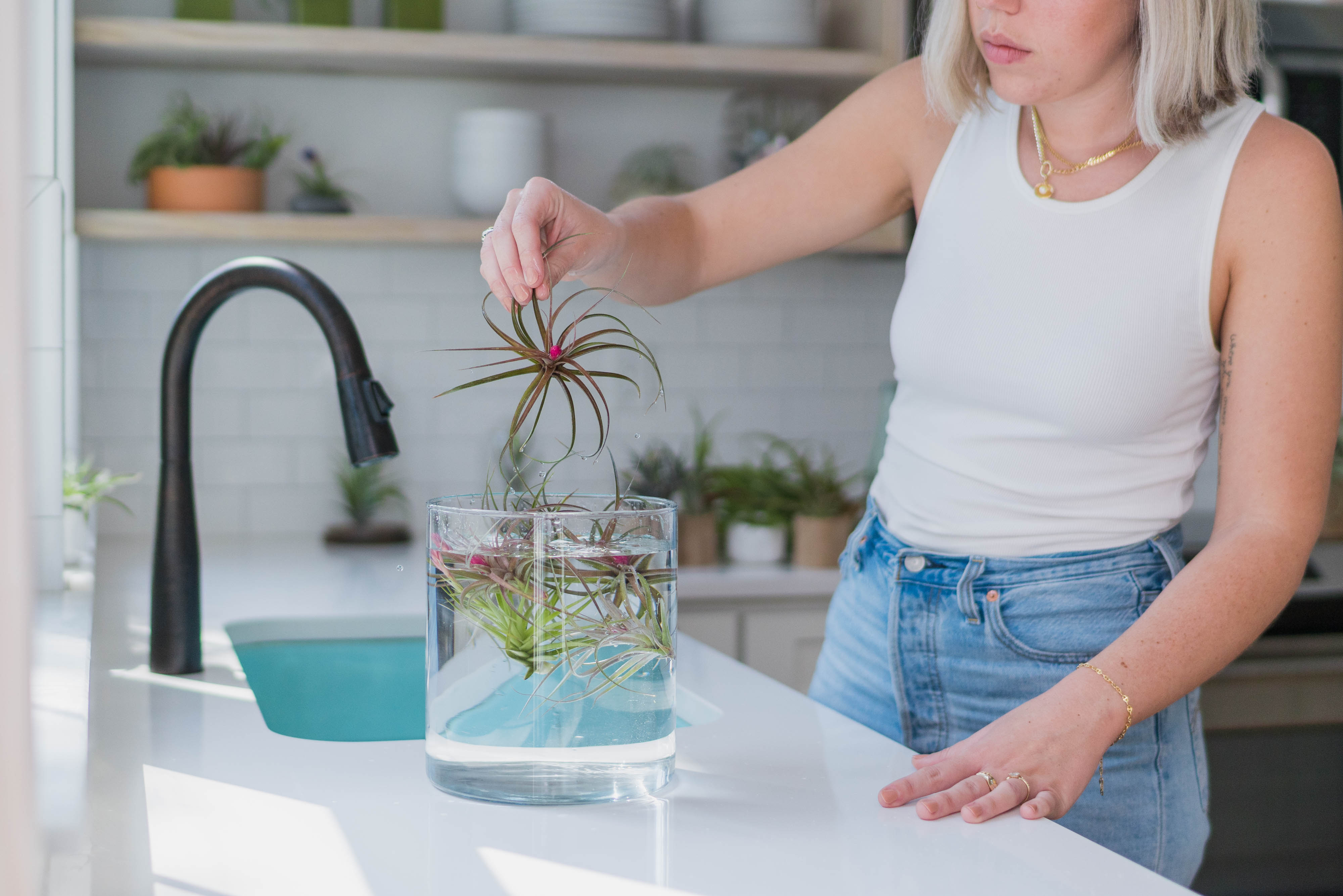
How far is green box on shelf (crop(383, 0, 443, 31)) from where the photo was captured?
238cm

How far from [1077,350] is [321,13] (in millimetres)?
1707

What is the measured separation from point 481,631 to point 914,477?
617 millimetres

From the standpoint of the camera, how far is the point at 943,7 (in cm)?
127

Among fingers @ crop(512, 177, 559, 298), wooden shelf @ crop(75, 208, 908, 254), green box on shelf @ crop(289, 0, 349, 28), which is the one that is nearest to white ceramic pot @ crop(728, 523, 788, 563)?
wooden shelf @ crop(75, 208, 908, 254)

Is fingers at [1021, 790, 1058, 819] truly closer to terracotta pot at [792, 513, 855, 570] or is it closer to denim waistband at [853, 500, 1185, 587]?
denim waistband at [853, 500, 1185, 587]

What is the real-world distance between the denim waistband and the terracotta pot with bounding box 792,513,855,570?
1167 mm

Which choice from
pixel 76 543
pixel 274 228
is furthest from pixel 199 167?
pixel 76 543

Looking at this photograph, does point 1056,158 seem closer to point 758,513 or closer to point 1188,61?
point 1188,61

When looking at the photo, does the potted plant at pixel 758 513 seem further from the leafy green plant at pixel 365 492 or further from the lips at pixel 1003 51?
the lips at pixel 1003 51

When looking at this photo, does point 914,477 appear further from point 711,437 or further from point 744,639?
point 711,437

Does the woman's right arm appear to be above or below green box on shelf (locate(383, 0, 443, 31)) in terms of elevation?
below

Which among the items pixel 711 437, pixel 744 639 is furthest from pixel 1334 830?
pixel 711 437

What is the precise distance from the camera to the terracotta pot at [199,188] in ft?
7.52

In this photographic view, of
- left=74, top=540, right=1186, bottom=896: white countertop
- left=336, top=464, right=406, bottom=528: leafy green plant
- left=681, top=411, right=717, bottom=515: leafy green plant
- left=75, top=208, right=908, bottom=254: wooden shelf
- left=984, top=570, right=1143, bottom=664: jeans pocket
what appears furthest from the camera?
left=336, top=464, right=406, bottom=528: leafy green plant
